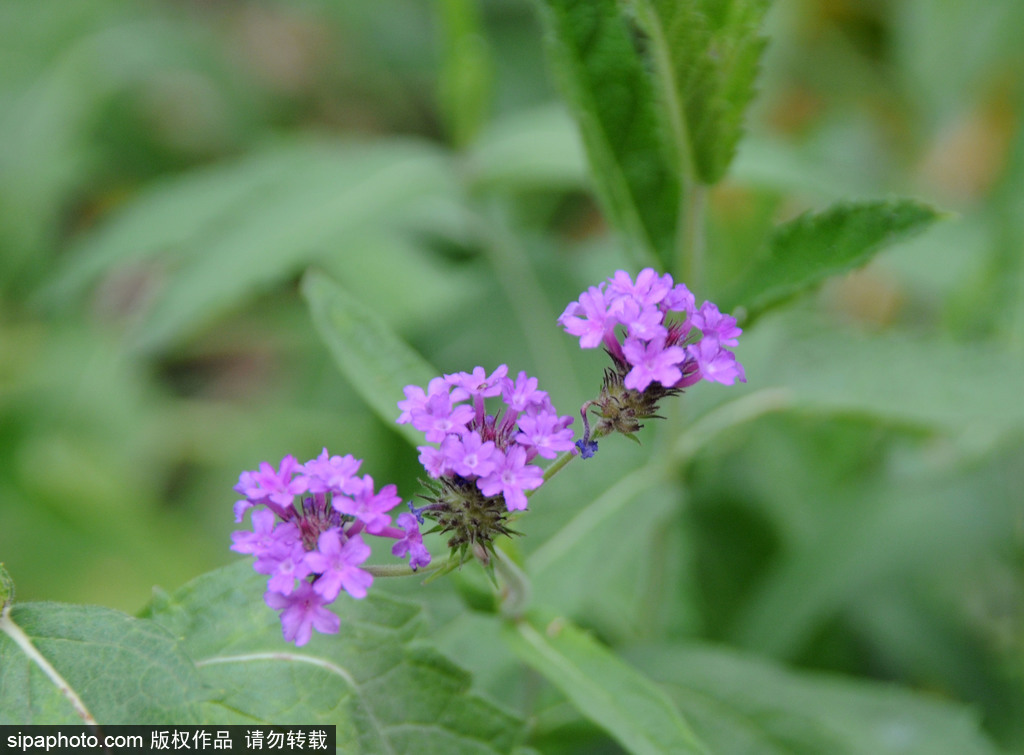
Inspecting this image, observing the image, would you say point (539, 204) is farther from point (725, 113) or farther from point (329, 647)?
point (329, 647)

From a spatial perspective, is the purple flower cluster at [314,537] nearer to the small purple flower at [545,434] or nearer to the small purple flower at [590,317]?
the small purple flower at [545,434]

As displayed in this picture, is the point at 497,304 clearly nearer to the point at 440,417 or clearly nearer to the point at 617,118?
the point at 617,118

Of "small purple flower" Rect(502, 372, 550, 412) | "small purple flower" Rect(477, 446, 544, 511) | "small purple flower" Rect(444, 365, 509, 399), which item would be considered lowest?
"small purple flower" Rect(477, 446, 544, 511)

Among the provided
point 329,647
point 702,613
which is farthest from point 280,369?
point 329,647

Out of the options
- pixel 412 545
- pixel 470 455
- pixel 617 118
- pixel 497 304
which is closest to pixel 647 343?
pixel 470 455

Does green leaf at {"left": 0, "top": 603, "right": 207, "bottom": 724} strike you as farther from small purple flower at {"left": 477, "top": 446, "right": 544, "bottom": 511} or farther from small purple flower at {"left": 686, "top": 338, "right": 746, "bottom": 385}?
small purple flower at {"left": 686, "top": 338, "right": 746, "bottom": 385}

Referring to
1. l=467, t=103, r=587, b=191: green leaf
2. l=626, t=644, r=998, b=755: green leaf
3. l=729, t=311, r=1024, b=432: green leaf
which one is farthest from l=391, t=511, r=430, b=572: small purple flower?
l=467, t=103, r=587, b=191: green leaf
